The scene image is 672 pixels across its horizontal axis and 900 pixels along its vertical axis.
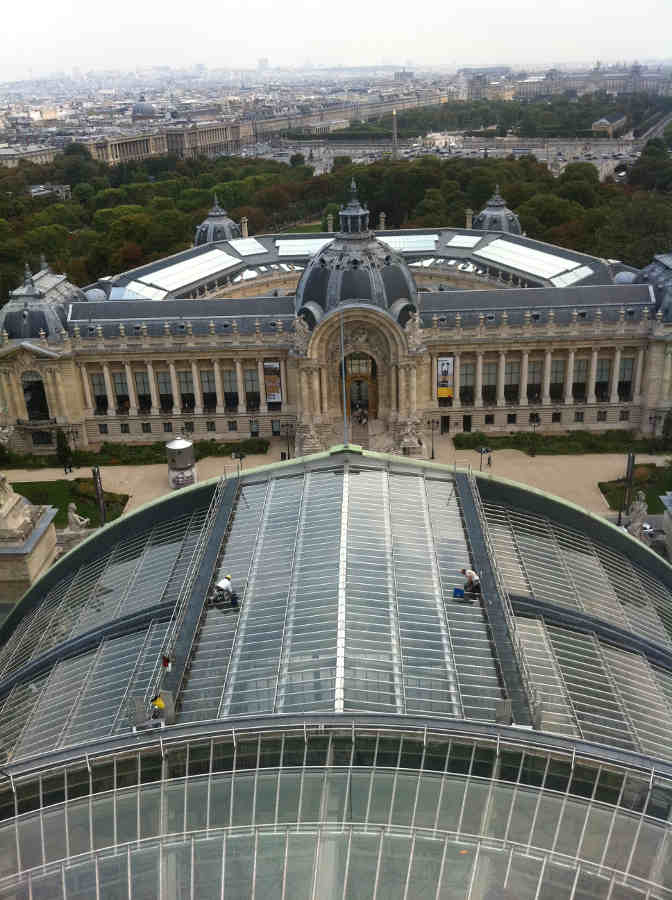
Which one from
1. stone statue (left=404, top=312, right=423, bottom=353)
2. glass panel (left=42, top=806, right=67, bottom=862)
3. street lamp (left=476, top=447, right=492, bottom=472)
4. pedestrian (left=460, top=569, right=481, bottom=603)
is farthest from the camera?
stone statue (left=404, top=312, right=423, bottom=353)

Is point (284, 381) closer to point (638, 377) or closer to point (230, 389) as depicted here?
point (230, 389)

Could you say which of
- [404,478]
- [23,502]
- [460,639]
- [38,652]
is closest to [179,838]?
[460,639]

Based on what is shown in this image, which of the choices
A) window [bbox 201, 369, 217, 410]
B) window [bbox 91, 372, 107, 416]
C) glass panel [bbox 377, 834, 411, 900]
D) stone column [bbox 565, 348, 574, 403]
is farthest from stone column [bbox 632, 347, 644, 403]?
glass panel [bbox 377, 834, 411, 900]

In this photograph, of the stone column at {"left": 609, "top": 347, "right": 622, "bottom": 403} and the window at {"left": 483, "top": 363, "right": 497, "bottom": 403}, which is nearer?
the stone column at {"left": 609, "top": 347, "right": 622, "bottom": 403}

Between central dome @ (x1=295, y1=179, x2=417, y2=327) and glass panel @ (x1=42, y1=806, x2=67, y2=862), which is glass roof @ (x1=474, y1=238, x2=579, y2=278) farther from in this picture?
glass panel @ (x1=42, y1=806, x2=67, y2=862)

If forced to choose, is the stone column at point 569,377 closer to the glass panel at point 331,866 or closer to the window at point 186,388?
the window at point 186,388

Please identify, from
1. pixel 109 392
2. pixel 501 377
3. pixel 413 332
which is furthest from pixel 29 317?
pixel 501 377

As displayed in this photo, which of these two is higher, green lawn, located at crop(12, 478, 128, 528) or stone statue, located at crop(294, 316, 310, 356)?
Answer: stone statue, located at crop(294, 316, 310, 356)
